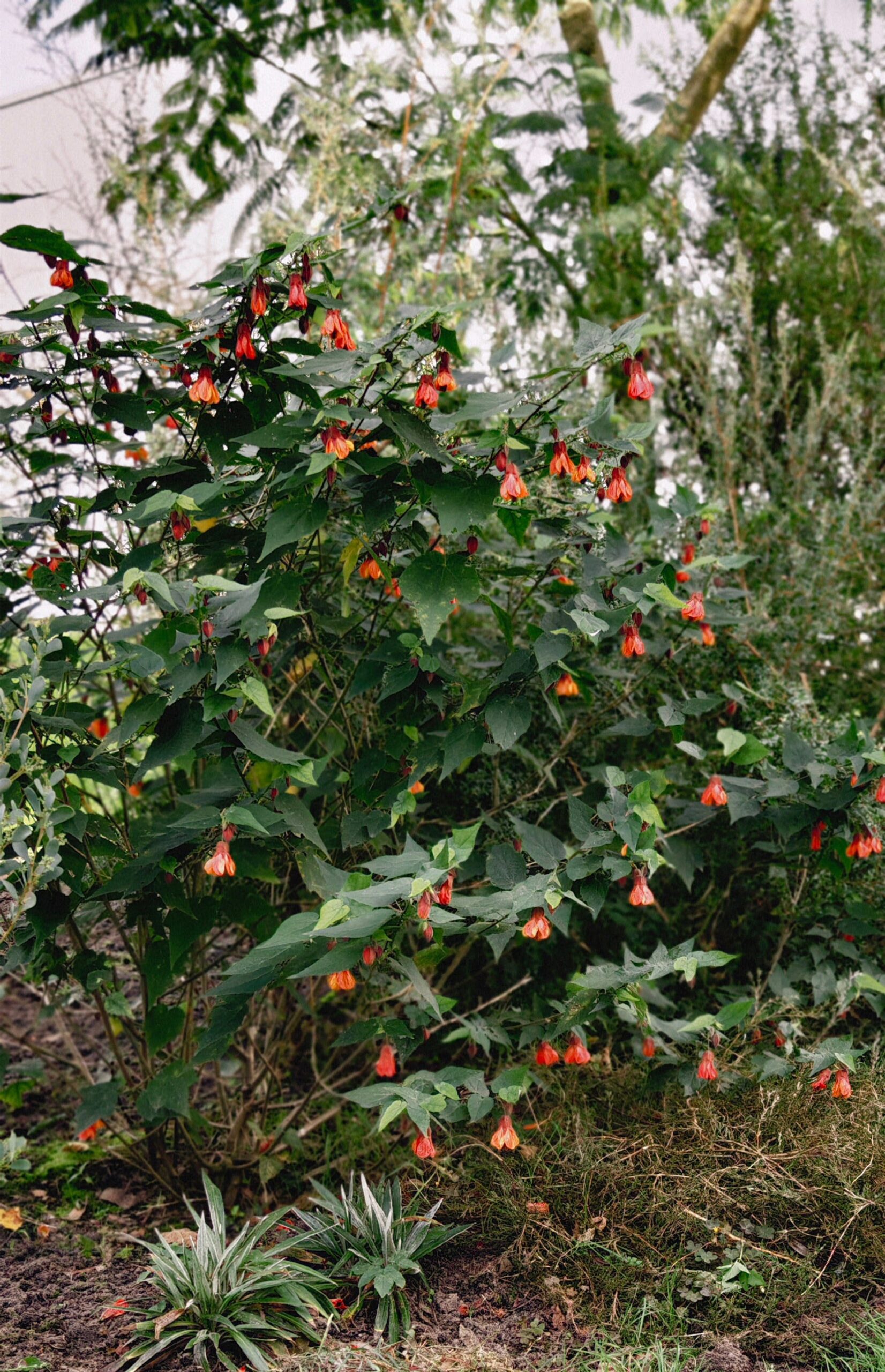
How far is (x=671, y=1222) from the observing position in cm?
188

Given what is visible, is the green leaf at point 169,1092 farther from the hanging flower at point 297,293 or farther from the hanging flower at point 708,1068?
the hanging flower at point 297,293

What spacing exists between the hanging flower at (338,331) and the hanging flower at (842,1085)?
157 cm

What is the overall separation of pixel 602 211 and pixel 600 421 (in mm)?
2595

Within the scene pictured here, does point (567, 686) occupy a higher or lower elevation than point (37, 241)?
lower

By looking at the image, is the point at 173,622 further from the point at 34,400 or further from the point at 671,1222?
the point at 671,1222

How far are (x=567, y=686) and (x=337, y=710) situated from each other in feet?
1.81

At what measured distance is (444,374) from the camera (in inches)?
66.7

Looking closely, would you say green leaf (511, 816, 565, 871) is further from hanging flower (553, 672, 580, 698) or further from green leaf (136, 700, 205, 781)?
green leaf (136, 700, 205, 781)

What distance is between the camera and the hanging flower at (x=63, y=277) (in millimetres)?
1714

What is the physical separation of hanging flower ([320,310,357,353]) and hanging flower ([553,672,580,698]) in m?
0.70

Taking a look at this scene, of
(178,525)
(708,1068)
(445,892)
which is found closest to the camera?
(445,892)

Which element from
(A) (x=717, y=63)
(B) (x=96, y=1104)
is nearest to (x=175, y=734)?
(B) (x=96, y=1104)

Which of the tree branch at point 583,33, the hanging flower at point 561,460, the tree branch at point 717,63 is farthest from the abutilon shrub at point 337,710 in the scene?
the tree branch at point 583,33

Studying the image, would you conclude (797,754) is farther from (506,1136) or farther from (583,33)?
(583,33)
